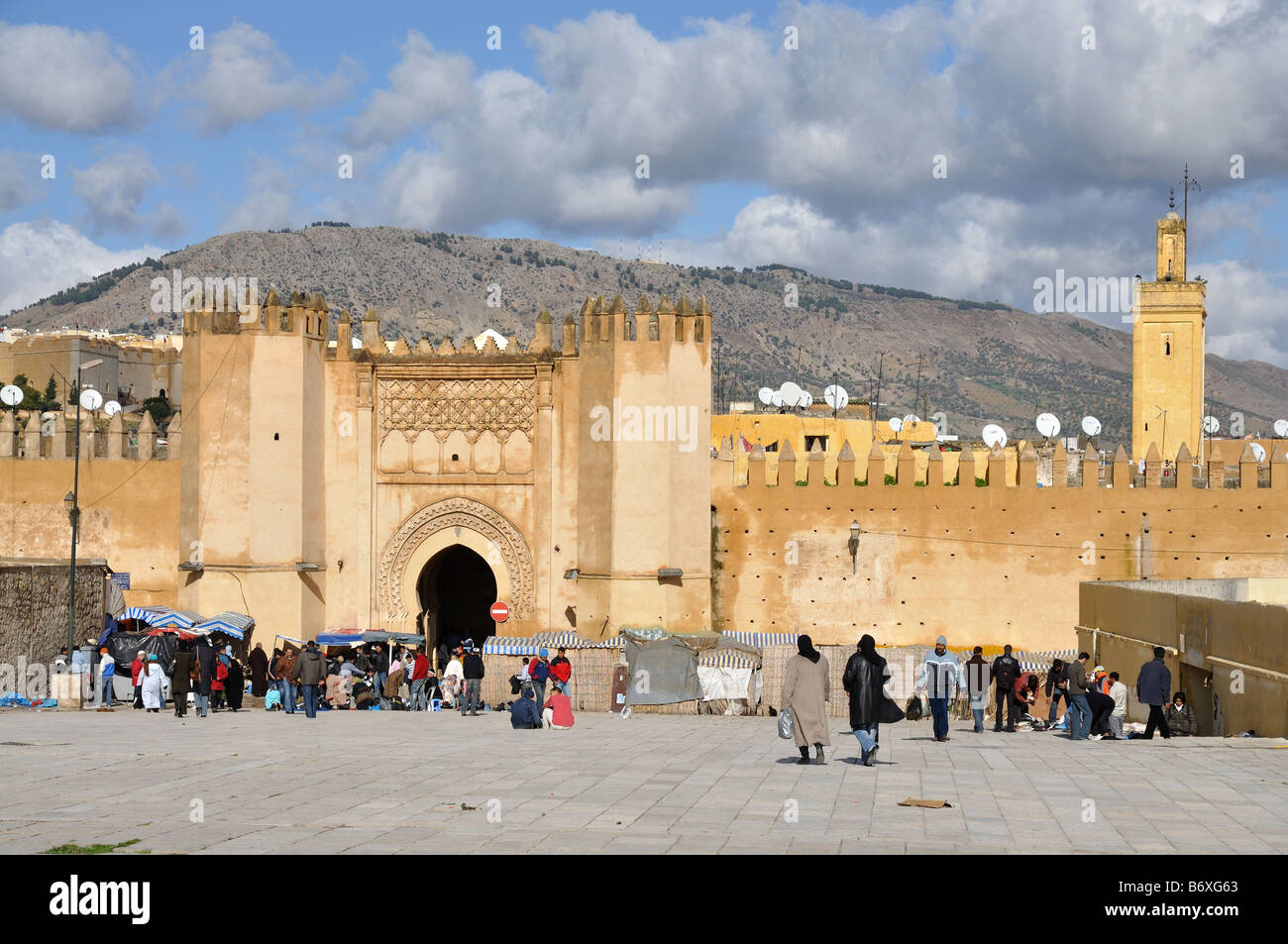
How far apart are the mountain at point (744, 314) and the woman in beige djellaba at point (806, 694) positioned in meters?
94.7

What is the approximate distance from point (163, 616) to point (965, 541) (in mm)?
12245

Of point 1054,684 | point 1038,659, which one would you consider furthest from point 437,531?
point 1054,684

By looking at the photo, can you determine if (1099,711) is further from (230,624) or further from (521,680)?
(230,624)

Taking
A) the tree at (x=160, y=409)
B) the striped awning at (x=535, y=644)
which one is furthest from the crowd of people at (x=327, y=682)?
the tree at (x=160, y=409)

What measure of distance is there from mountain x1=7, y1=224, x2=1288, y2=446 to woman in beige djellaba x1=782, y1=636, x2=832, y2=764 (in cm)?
9465

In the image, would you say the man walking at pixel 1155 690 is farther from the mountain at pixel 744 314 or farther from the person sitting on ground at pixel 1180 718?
the mountain at pixel 744 314

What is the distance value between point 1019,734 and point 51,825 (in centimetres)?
1017

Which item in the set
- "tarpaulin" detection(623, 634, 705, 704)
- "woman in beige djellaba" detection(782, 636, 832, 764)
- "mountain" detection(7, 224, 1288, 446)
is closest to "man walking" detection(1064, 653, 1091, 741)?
"woman in beige djellaba" detection(782, 636, 832, 764)

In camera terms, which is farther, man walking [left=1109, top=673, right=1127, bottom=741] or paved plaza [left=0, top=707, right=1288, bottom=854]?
man walking [left=1109, top=673, right=1127, bottom=741]

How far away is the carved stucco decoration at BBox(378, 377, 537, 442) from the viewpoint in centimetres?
2491

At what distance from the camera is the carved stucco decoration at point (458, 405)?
2491cm

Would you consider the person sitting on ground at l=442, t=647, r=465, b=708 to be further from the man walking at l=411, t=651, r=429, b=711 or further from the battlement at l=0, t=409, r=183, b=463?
the battlement at l=0, t=409, r=183, b=463

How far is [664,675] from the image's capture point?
66.2 feet
